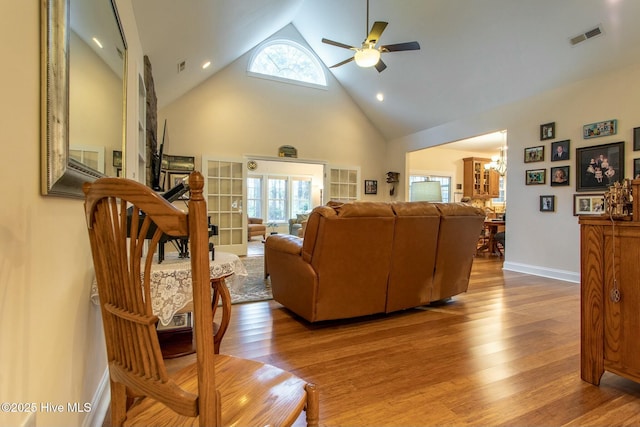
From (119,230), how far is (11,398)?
0.46 m

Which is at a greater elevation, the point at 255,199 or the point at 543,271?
the point at 255,199

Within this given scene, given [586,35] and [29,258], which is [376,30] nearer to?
[586,35]

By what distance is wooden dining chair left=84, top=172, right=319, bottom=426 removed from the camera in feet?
1.92

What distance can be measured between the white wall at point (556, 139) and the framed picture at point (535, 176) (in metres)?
0.06

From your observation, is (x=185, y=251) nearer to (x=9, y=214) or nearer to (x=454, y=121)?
(x=9, y=214)

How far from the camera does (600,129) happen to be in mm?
3982

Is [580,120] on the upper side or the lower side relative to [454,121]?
lower

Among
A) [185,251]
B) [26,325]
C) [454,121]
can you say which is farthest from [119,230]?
[454,121]

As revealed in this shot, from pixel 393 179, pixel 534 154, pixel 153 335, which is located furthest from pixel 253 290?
pixel 393 179

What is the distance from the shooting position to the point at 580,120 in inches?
165

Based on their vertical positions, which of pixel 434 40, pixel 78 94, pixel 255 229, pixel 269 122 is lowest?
pixel 255 229

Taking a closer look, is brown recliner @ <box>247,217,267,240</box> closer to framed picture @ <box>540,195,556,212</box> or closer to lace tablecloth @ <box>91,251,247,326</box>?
framed picture @ <box>540,195,556,212</box>

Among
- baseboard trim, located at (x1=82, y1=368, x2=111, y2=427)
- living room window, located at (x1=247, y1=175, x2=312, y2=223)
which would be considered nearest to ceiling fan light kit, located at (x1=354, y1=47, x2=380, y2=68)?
baseboard trim, located at (x1=82, y1=368, x2=111, y2=427)

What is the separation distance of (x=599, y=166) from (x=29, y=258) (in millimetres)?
5349
